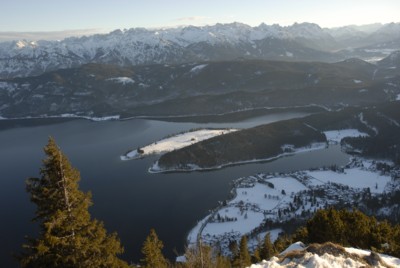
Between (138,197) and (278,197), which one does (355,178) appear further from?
(138,197)

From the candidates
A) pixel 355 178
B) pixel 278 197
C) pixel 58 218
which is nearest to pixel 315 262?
pixel 58 218

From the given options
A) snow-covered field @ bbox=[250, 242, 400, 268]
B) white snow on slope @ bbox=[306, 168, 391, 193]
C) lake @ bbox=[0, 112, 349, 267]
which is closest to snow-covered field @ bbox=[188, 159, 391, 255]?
white snow on slope @ bbox=[306, 168, 391, 193]

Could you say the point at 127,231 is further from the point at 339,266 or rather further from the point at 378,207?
the point at 339,266

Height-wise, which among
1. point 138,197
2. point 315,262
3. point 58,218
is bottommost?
point 138,197

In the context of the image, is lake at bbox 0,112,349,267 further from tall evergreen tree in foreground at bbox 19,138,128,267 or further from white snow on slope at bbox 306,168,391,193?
tall evergreen tree in foreground at bbox 19,138,128,267

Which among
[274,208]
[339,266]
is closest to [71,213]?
[339,266]
